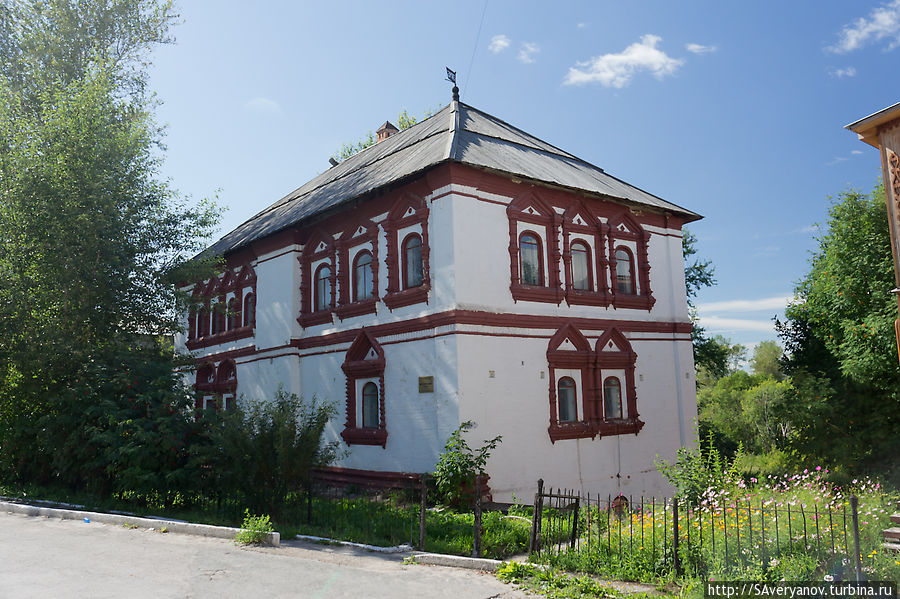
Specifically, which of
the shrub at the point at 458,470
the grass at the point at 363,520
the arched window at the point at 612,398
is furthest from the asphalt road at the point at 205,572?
the arched window at the point at 612,398

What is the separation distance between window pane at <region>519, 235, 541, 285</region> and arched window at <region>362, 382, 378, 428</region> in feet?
15.4

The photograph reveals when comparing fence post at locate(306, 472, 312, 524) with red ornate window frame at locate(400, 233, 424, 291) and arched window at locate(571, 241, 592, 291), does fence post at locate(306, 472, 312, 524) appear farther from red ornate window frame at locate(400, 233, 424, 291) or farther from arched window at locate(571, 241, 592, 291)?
arched window at locate(571, 241, 592, 291)

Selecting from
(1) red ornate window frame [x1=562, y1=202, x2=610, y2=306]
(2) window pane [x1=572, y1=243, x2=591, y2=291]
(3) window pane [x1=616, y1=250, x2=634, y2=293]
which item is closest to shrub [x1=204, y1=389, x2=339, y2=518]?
(1) red ornate window frame [x1=562, y1=202, x2=610, y2=306]

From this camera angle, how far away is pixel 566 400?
15.8 m

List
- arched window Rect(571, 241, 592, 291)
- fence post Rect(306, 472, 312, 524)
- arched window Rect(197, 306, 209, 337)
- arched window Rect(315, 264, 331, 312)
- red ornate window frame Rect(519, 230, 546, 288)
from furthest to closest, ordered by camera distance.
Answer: arched window Rect(197, 306, 209, 337), arched window Rect(315, 264, 331, 312), arched window Rect(571, 241, 592, 291), red ornate window frame Rect(519, 230, 546, 288), fence post Rect(306, 472, 312, 524)

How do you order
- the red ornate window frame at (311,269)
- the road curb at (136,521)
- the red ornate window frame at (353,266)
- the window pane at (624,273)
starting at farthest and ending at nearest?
1. the red ornate window frame at (311,269)
2. the window pane at (624,273)
3. the red ornate window frame at (353,266)
4. the road curb at (136,521)

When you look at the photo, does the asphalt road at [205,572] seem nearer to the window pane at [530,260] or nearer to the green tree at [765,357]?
the window pane at [530,260]

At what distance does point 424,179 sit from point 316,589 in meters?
10.0

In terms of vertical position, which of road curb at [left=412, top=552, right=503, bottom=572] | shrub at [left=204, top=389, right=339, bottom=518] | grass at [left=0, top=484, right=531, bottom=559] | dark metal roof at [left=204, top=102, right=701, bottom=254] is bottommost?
road curb at [left=412, top=552, right=503, bottom=572]

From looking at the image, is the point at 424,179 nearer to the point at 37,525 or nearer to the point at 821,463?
the point at 37,525

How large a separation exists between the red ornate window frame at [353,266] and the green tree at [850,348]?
504 inches

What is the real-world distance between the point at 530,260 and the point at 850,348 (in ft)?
30.8

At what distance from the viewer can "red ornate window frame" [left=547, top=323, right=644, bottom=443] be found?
1547 cm

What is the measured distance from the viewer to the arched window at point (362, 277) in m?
16.9
